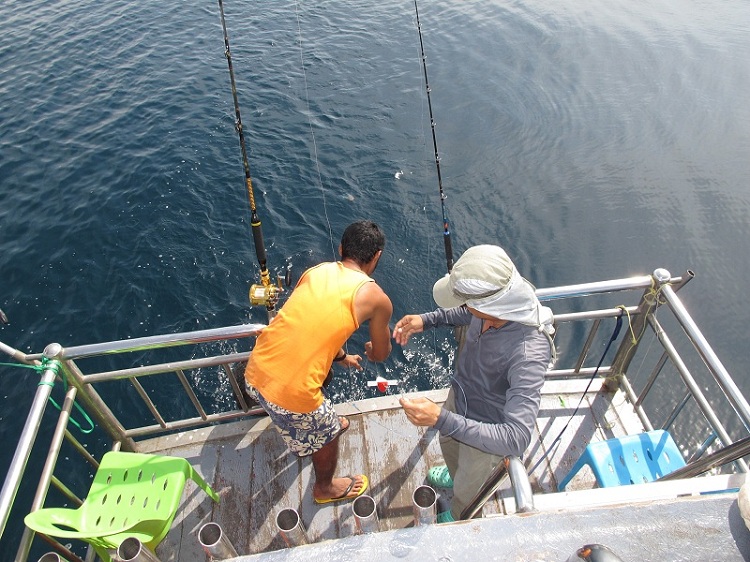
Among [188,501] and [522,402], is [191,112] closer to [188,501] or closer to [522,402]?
[188,501]

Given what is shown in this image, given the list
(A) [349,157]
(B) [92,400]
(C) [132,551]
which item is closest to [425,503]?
(C) [132,551]

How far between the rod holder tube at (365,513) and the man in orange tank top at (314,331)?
716 mm

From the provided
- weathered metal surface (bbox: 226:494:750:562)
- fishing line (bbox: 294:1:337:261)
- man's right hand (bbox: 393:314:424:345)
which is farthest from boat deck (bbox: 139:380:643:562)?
fishing line (bbox: 294:1:337:261)

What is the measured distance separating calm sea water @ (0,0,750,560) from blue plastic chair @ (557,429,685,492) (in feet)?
12.0

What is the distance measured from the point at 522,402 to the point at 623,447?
5.33 feet

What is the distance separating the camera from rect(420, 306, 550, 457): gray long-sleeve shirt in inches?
103

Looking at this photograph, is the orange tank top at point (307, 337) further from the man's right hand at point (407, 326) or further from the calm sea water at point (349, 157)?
the calm sea water at point (349, 157)

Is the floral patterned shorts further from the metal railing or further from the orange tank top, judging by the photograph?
the metal railing

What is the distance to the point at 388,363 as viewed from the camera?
7.37 metres

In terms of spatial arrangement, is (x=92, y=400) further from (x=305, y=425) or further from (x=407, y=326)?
(x=407, y=326)

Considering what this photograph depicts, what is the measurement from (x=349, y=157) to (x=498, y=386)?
8915mm

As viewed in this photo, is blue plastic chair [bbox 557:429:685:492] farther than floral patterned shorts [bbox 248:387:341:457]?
Yes

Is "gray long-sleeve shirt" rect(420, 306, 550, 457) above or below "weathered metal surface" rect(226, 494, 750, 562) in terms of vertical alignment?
above

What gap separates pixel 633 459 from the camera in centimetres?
361
